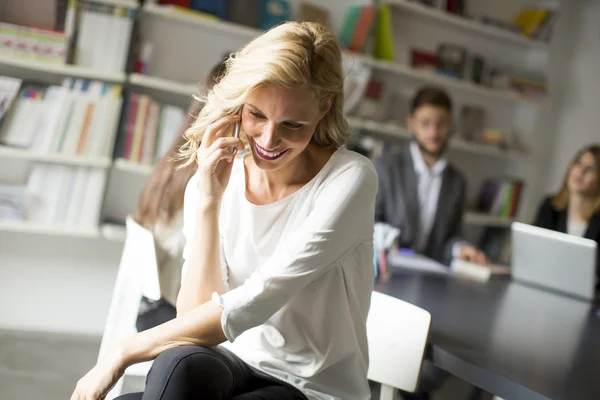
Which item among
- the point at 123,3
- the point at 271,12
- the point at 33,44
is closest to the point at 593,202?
the point at 271,12

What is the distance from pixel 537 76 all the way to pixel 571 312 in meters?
2.77

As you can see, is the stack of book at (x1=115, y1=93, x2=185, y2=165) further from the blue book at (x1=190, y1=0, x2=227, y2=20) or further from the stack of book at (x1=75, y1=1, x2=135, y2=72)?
the blue book at (x1=190, y1=0, x2=227, y2=20)

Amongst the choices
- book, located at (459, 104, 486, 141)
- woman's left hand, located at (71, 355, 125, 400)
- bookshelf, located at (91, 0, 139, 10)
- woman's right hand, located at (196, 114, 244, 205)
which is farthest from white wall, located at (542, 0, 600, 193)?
woman's left hand, located at (71, 355, 125, 400)

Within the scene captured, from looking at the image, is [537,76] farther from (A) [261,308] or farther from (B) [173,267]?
(A) [261,308]

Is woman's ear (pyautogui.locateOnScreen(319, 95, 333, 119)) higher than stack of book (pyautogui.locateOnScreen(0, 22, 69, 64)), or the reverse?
woman's ear (pyautogui.locateOnScreen(319, 95, 333, 119))

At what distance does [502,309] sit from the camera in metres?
1.99

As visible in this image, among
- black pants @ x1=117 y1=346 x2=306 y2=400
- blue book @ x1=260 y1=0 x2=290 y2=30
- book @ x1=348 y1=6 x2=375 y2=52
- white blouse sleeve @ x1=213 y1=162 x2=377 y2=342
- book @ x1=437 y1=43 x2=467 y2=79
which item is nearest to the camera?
black pants @ x1=117 y1=346 x2=306 y2=400

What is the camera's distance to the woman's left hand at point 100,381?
124 centimetres

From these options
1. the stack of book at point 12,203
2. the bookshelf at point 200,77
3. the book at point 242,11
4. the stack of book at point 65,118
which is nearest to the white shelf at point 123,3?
the bookshelf at point 200,77

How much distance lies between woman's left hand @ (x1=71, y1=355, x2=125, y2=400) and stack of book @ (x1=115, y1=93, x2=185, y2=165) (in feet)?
6.35

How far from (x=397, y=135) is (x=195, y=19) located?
143 cm

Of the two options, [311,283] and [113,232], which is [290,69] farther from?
[113,232]

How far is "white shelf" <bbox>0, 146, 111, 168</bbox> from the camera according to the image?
2912mm

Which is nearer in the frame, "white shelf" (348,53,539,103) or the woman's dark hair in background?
the woman's dark hair in background
